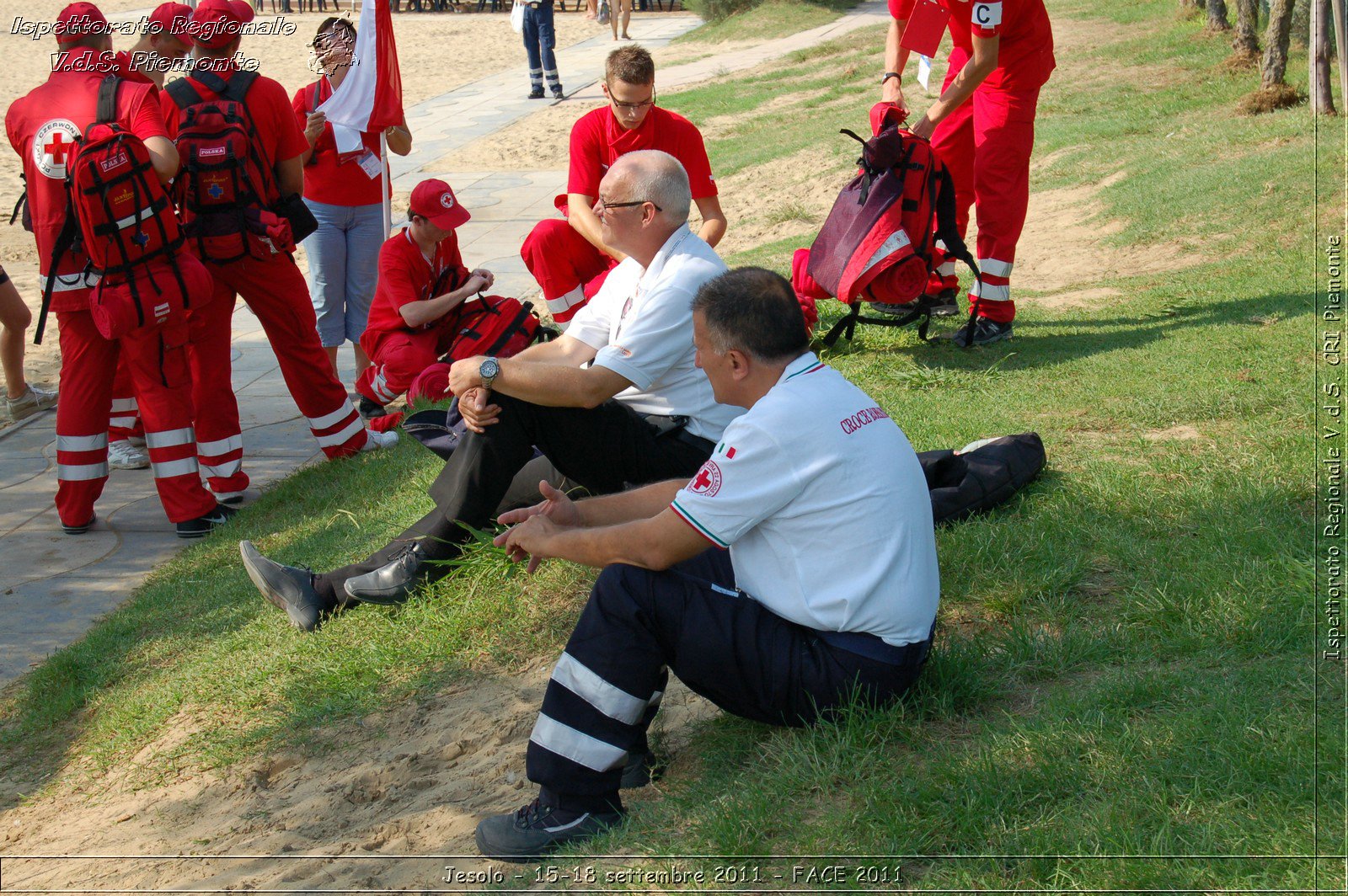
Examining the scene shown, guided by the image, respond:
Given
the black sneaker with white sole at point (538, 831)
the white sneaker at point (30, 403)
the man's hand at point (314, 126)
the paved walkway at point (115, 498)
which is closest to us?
the black sneaker with white sole at point (538, 831)

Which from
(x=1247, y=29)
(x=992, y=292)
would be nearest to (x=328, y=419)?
(x=992, y=292)

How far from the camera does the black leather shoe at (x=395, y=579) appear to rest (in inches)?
171

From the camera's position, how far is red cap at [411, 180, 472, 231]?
658 centimetres

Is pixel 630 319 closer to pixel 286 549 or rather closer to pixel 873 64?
pixel 286 549

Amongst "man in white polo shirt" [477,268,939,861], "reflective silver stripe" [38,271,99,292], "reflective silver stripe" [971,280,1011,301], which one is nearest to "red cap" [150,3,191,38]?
"reflective silver stripe" [38,271,99,292]

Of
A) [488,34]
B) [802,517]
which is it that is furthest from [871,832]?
[488,34]

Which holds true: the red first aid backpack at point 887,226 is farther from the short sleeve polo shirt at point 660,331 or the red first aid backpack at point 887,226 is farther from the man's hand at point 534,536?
the man's hand at point 534,536

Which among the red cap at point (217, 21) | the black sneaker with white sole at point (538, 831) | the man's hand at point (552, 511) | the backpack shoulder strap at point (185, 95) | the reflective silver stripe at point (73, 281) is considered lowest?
the black sneaker with white sole at point (538, 831)

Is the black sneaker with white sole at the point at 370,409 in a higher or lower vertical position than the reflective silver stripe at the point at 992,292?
lower

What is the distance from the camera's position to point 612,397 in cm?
408

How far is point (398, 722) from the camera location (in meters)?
3.87

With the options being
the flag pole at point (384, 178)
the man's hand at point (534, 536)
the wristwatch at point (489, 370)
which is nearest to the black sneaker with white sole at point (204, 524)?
the flag pole at point (384, 178)

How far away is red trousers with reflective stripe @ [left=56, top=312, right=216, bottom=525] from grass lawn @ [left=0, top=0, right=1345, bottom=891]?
1.38ft

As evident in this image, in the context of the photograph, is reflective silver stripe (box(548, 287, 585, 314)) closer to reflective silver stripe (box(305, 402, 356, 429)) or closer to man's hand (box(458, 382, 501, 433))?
reflective silver stripe (box(305, 402, 356, 429))
